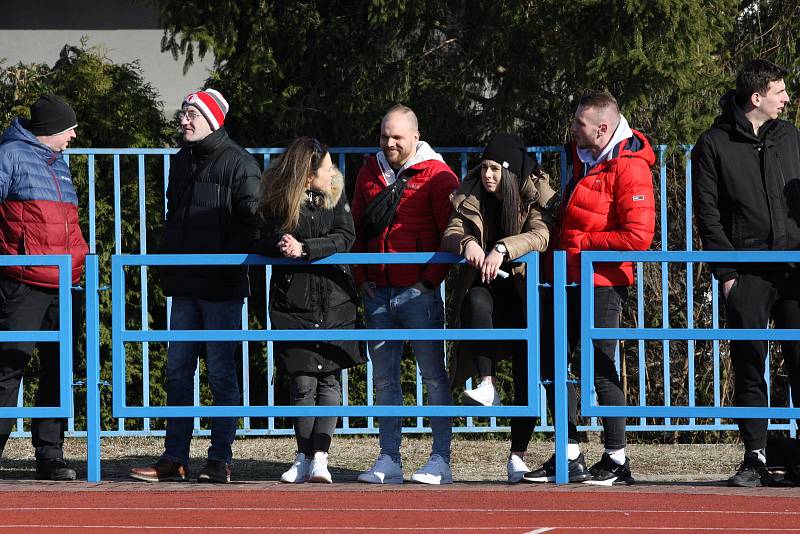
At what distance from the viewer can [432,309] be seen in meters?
7.08

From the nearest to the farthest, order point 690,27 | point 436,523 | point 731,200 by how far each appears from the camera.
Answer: point 436,523
point 731,200
point 690,27

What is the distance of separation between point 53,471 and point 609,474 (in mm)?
2854

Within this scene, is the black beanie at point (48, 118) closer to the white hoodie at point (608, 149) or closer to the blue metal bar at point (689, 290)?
the white hoodie at point (608, 149)

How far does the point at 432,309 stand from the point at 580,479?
1.13m

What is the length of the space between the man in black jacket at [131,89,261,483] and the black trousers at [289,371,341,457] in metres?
0.41

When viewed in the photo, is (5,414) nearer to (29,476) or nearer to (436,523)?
(29,476)

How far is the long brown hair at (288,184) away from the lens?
6801 mm

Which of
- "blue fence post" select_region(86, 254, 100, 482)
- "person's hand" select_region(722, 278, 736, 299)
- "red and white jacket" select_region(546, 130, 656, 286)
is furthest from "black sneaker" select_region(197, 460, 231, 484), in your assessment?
"person's hand" select_region(722, 278, 736, 299)

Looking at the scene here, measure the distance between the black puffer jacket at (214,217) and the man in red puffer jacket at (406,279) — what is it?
0.60m

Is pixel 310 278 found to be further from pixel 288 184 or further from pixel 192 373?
pixel 192 373

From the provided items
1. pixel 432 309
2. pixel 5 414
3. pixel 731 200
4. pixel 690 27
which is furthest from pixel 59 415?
pixel 690 27

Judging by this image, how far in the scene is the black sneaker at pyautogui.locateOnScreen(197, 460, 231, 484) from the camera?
7148 mm

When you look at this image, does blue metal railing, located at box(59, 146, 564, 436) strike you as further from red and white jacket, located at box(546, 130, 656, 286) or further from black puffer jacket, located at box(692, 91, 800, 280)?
black puffer jacket, located at box(692, 91, 800, 280)

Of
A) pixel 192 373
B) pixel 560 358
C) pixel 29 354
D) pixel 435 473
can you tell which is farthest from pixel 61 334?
pixel 560 358
